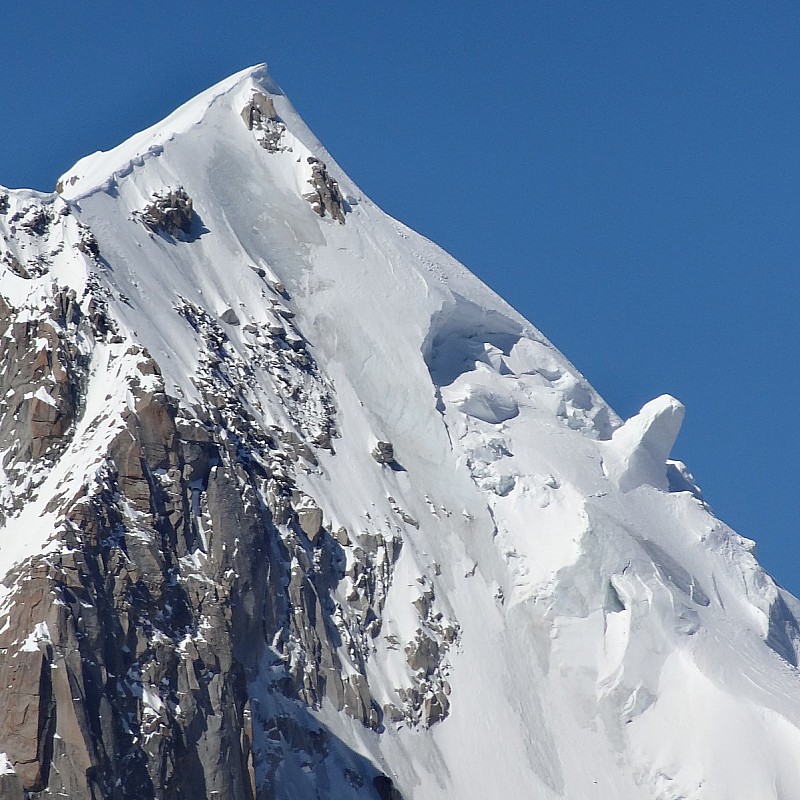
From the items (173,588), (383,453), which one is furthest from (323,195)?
(173,588)

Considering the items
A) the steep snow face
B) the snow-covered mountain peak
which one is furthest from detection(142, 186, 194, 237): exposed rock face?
the snow-covered mountain peak

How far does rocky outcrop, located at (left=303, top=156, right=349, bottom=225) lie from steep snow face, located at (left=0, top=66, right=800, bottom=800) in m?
0.16

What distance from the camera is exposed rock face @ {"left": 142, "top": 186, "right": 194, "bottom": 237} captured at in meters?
151

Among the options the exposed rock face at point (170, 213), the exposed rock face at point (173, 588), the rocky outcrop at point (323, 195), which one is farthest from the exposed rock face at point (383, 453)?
the rocky outcrop at point (323, 195)

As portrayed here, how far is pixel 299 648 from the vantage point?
13262cm

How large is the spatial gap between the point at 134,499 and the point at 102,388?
8420 mm

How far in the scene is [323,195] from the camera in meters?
163

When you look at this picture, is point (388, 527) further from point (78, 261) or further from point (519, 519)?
point (78, 261)

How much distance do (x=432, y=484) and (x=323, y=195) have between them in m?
24.6

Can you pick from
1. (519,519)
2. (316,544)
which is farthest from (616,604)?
(316,544)

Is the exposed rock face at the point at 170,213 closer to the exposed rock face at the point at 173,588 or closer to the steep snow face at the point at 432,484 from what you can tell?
the steep snow face at the point at 432,484

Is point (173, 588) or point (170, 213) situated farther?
point (170, 213)

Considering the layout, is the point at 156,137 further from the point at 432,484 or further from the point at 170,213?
the point at 432,484

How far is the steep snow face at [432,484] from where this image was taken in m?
136
